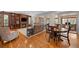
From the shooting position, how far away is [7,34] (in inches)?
119

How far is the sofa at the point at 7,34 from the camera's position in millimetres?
3001

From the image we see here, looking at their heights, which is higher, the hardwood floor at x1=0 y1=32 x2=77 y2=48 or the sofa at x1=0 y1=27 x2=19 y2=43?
the sofa at x1=0 y1=27 x2=19 y2=43

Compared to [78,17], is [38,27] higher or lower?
lower

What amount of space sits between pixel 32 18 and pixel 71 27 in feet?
2.46

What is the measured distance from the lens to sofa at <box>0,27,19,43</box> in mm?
3001

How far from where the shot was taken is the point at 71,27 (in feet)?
9.89

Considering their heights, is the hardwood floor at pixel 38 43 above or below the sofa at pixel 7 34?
below

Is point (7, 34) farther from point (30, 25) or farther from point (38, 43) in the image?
point (38, 43)
